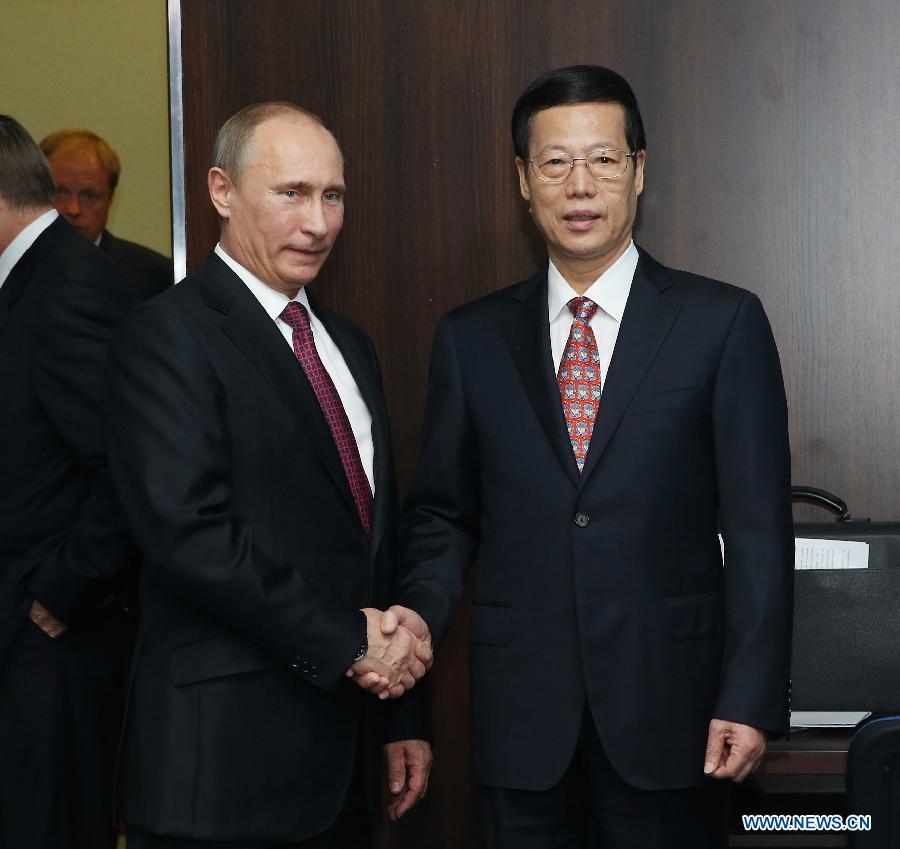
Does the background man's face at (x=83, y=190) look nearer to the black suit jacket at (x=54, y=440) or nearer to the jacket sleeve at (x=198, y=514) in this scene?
the black suit jacket at (x=54, y=440)

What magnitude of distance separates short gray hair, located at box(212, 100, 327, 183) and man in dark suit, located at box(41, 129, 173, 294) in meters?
1.21

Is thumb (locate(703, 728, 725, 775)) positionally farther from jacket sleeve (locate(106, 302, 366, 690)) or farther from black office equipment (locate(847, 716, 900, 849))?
black office equipment (locate(847, 716, 900, 849))

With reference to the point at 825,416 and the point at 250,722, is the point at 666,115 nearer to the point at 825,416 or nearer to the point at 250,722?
the point at 825,416

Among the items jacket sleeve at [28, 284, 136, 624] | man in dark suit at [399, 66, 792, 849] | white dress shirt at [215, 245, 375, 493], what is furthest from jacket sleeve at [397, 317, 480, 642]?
jacket sleeve at [28, 284, 136, 624]

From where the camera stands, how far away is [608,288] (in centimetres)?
203

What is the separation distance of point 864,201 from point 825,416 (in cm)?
46

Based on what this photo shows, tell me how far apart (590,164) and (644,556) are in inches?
26.4

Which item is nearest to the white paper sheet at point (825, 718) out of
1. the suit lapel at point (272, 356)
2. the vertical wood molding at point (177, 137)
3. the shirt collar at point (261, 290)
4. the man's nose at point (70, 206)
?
the suit lapel at point (272, 356)

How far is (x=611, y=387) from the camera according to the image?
6.32 feet

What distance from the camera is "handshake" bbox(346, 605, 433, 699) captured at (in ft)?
6.03

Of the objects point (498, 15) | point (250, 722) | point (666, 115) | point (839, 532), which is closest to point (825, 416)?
point (839, 532)

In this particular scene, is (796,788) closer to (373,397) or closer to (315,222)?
(373,397)

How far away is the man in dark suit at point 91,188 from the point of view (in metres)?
3.24

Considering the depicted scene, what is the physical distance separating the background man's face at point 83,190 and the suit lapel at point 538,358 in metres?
Result: 1.63
